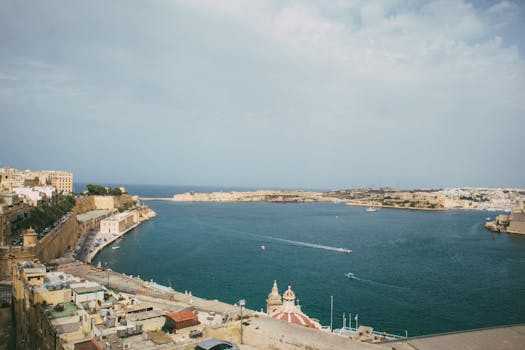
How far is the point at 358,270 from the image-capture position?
3047 centimetres

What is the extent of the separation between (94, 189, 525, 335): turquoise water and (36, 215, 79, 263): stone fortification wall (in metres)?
3.37

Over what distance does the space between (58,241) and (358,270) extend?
2344cm

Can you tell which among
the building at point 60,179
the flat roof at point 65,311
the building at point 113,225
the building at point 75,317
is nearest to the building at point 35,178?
the building at point 60,179

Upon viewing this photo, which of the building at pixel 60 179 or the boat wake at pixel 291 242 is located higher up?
the building at pixel 60 179

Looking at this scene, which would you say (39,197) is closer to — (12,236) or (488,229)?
(12,236)

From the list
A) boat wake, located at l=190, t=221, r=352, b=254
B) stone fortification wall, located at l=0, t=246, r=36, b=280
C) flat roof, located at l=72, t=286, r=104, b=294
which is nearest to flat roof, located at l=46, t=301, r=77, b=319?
flat roof, located at l=72, t=286, r=104, b=294

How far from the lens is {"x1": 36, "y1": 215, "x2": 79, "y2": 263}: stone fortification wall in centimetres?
2247

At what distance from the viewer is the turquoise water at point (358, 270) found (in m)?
21.2

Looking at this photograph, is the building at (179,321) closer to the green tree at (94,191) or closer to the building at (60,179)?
the green tree at (94,191)

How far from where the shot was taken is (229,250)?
126 feet

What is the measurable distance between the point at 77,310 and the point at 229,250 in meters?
29.6

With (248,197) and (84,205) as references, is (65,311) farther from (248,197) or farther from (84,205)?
(248,197)

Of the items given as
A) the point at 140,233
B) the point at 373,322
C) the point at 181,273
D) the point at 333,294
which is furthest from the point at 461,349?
the point at 140,233

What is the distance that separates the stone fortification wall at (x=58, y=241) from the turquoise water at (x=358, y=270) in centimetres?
337
